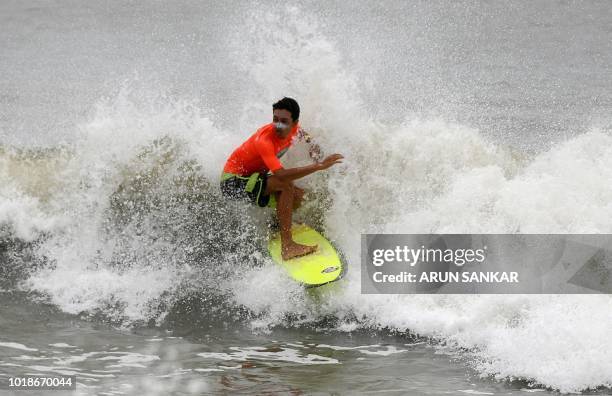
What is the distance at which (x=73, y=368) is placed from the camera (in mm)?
5676

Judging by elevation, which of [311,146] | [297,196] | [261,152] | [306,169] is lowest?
[297,196]

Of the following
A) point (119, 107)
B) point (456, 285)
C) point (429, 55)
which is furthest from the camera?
point (429, 55)

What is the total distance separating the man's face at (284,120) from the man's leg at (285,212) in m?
0.40

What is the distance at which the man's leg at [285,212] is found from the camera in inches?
279

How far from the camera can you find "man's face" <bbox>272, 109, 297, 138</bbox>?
685 cm

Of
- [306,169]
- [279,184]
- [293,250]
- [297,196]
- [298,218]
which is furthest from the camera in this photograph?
[298,218]

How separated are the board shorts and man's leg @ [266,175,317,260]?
6cm

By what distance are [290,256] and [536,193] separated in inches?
93.7

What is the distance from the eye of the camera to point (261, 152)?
22.6 feet

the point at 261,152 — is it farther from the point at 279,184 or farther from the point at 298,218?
the point at 298,218

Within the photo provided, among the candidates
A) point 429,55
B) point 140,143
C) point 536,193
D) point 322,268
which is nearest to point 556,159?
point 536,193

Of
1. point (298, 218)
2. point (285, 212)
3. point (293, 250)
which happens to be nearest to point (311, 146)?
point (298, 218)

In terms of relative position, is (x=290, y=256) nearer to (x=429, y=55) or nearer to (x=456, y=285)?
(x=456, y=285)

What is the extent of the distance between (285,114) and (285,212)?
2.91 feet
